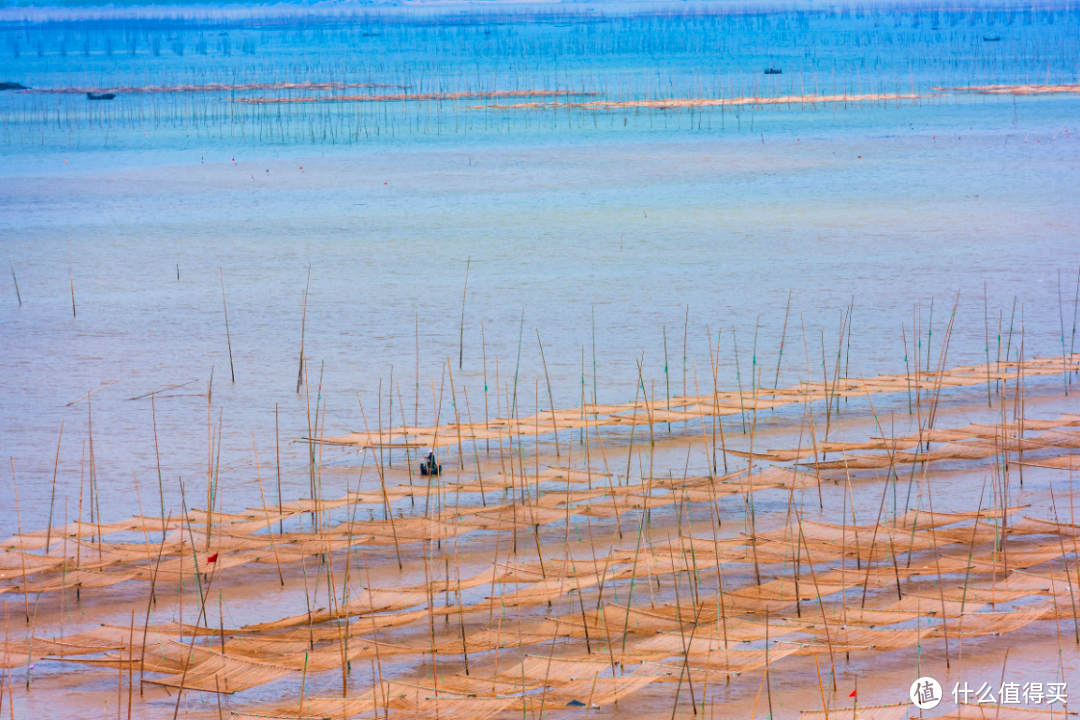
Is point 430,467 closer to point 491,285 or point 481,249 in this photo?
point 491,285

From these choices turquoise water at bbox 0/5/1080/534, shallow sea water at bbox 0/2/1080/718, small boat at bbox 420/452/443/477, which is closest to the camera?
small boat at bbox 420/452/443/477

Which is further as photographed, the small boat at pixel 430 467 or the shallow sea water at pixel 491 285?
→ the shallow sea water at pixel 491 285

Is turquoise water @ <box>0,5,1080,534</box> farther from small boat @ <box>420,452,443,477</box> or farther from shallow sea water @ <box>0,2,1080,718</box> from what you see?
small boat @ <box>420,452,443,477</box>

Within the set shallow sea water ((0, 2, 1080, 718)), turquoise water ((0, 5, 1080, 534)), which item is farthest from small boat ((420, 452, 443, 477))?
turquoise water ((0, 5, 1080, 534))

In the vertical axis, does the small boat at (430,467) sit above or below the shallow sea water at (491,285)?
below

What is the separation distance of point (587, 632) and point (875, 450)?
2.56 m

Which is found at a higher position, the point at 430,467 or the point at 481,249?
the point at 481,249

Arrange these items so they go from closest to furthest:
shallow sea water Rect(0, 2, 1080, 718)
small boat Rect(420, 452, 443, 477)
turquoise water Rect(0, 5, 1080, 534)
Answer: small boat Rect(420, 452, 443, 477) → shallow sea water Rect(0, 2, 1080, 718) → turquoise water Rect(0, 5, 1080, 534)

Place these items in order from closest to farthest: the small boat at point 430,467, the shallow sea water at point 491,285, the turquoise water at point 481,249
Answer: the small boat at point 430,467 → the shallow sea water at point 491,285 → the turquoise water at point 481,249

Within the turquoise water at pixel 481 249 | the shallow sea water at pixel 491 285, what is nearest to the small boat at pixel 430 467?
the shallow sea water at pixel 491 285

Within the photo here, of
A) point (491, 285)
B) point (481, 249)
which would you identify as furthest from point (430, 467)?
point (481, 249)

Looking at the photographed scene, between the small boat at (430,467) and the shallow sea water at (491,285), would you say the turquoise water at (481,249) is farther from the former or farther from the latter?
the small boat at (430,467)

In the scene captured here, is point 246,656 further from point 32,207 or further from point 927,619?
point 32,207

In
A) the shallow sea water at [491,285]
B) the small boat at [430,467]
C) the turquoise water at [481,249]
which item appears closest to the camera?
the small boat at [430,467]
